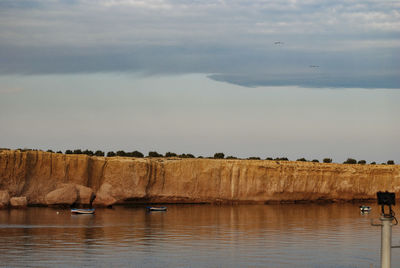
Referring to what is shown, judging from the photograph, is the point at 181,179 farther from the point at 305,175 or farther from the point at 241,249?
the point at 241,249

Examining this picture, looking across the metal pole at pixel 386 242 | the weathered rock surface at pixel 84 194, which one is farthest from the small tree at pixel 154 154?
the metal pole at pixel 386 242

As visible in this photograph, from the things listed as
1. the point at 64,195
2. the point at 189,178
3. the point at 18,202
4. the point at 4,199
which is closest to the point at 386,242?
the point at 18,202

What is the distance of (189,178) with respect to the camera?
2876 inches

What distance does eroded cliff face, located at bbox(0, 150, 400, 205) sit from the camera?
211ft

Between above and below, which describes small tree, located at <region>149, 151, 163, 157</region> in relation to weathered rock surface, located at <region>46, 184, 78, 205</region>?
above

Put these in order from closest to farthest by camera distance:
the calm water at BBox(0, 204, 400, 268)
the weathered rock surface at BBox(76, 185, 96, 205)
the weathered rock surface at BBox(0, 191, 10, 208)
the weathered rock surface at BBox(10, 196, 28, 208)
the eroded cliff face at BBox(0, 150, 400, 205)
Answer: the calm water at BBox(0, 204, 400, 268)
the weathered rock surface at BBox(0, 191, 10, 208)
the weathered rock surface at BBox(10, 196, 28, 208)
the eroded cliff face at BBox(0, 150, 400, 205)
the weathered rock surface at BBox(76, 185, 96, 205)

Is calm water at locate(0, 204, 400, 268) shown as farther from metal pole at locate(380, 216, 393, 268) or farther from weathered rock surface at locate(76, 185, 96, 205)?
metal pole at locate(380, 216, 393, 268)

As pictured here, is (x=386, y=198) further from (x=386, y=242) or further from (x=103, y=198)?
(x=103, y=198)

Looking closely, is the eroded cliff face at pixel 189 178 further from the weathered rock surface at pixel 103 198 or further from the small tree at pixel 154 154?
the small tree at pixel 154 154

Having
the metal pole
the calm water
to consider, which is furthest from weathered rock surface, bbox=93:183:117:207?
the metal pole

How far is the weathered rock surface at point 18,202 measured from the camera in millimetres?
61438

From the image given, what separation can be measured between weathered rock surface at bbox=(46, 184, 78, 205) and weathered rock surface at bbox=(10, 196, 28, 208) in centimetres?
282

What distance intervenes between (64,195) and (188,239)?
89.1 ft

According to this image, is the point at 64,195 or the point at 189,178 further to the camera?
the point at 189,178
